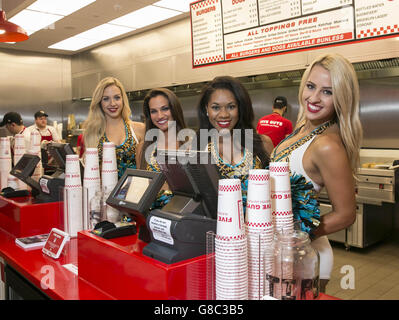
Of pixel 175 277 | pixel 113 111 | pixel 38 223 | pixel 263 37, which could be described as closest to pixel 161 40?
pixel 263 37

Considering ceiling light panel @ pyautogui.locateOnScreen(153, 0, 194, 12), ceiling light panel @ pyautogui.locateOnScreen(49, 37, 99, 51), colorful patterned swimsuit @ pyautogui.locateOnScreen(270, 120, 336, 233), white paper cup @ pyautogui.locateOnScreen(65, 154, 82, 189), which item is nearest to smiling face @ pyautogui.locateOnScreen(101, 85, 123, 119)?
white paper cup @ pyautogui.locateOnScreen(65, 154, 82, 189)

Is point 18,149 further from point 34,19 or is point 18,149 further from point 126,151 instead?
point 34,19

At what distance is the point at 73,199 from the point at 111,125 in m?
1.23

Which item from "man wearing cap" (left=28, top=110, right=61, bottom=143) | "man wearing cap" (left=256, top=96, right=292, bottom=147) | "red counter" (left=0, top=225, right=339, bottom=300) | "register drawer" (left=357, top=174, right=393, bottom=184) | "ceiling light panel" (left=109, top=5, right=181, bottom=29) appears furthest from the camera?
"man wearing cap" (left=28, top=110, right=61, bottom=143)

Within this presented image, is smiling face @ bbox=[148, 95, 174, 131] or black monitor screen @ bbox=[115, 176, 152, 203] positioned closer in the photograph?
black monitor screen @ bbox=[115, 176, 152, 203]

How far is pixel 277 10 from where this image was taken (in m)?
3.15

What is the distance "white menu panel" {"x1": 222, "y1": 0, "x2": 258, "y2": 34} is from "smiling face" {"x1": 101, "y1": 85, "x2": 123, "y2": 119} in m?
1.32

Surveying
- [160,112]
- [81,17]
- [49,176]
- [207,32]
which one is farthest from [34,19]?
[49,176]

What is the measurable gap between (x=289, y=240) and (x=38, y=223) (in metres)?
1.54

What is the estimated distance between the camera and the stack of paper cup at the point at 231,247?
98cm

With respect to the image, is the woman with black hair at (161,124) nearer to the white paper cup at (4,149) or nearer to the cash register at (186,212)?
the white paper cup at (4,149)

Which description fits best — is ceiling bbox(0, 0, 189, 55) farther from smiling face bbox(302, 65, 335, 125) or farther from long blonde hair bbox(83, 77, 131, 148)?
smiling face bbox(302, 65, 335, 125)

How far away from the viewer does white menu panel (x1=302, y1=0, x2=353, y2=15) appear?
285cm
